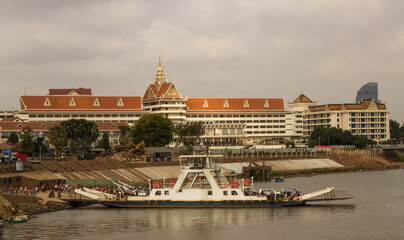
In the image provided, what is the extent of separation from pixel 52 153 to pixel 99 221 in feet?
255

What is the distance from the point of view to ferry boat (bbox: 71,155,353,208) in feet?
261

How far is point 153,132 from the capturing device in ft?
559

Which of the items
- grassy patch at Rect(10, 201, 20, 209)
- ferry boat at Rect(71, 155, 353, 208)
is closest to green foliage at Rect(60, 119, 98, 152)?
ferry boat at Rect(71, 155, 353, 208)

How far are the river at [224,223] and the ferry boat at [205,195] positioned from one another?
1327mm

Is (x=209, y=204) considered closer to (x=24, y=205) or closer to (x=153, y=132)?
(x=24, y=205)

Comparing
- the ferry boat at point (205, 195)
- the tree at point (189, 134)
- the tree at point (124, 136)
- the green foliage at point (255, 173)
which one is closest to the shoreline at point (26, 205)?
the ferry boat at point (205, 195)

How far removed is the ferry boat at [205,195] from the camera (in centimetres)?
7969

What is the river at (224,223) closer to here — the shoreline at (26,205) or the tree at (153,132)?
the shoreline at (26,205)

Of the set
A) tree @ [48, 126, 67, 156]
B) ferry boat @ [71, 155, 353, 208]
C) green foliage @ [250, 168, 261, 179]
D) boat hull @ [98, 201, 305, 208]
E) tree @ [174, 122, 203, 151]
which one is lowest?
boat hull @ [98, 201, 305, 208]

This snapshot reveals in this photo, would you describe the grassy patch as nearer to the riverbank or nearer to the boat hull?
the riverbank

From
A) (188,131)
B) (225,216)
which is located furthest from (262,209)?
(188,131)

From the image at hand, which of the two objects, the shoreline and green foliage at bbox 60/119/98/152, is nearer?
the shoreline

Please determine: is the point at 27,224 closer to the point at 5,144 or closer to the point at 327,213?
the point at 327,213

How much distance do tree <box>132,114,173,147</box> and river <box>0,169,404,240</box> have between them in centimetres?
8522
